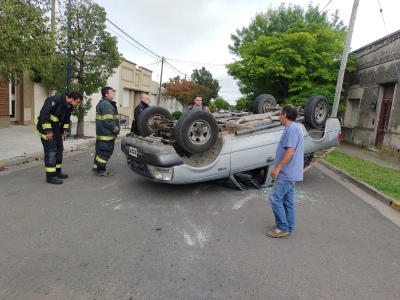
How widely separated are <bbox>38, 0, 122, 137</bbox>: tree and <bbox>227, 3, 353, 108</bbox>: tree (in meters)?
7.03

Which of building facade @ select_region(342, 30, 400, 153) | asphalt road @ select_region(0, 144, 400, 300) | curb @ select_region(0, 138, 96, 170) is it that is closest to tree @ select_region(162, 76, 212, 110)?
building facade @ select_region(342, 30, 400, 153)

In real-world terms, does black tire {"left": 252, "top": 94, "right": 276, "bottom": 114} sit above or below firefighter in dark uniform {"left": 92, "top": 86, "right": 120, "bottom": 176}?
above

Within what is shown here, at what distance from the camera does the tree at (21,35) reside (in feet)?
20.3

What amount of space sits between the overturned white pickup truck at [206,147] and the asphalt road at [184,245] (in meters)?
0.44

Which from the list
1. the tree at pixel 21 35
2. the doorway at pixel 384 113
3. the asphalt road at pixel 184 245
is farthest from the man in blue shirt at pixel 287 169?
the doorway at pixel 384 113

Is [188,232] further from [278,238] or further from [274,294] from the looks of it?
[274,294]

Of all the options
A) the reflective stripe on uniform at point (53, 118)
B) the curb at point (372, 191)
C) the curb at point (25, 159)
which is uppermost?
the reflective stripe on uniform at point (53, 118)

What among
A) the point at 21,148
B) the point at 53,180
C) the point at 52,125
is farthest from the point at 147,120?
the point at 21,148

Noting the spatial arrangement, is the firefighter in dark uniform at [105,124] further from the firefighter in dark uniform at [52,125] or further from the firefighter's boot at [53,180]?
the firefighter's boot at [53,180]

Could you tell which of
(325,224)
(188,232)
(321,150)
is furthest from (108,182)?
(321,150)

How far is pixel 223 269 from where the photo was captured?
302 centimetres

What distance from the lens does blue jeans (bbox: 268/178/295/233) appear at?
3.76 m

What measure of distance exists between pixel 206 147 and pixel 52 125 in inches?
114

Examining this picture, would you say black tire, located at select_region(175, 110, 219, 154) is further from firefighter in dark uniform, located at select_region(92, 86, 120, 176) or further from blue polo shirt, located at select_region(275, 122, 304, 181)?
firefighter in dark uniform, located at select_region(92, 86, 120, 176)
